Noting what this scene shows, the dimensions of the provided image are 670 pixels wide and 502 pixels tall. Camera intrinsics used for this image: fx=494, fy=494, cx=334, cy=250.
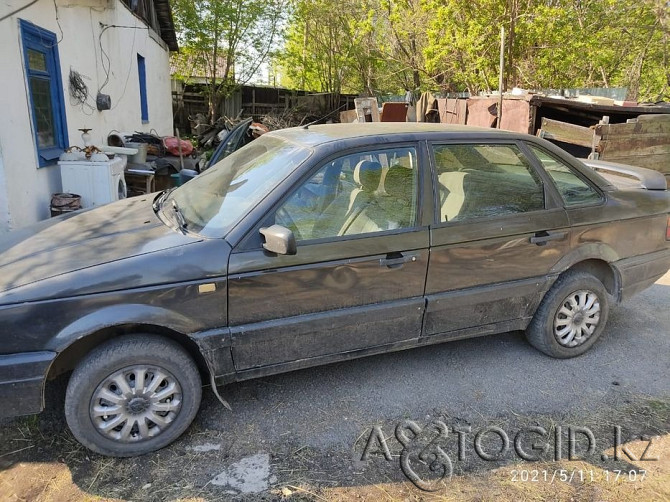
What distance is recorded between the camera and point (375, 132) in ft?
10.4

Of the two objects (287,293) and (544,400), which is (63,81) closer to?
(287,293)

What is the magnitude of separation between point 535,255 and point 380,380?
137 cm

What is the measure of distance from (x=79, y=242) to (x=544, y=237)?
2.94 meters

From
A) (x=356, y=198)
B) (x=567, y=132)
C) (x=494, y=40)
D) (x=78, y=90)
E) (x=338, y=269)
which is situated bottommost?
(x=338, y=269)

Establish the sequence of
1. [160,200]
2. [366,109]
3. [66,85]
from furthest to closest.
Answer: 1. [366,109]
2. [66,85]
3. [160,200]

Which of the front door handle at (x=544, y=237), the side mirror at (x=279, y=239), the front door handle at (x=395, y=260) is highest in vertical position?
the side mirror at (x=279, y=239)

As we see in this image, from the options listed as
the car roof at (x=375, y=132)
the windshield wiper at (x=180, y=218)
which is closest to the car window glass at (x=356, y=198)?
the car roof at (x=375, y=132)

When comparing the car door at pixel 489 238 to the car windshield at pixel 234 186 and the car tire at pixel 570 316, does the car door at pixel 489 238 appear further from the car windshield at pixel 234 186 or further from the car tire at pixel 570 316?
the car windshield at pixel 234 186

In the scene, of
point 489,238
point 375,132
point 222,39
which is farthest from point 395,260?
point 222,39

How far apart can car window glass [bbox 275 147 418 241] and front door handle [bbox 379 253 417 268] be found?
17cm

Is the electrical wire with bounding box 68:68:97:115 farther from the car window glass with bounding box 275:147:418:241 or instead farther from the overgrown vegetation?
the overgrown vegetation

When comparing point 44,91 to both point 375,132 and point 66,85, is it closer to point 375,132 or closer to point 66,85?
point 66,85

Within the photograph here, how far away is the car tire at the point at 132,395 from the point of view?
247cm

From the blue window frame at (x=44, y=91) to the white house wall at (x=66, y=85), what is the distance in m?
0.12
